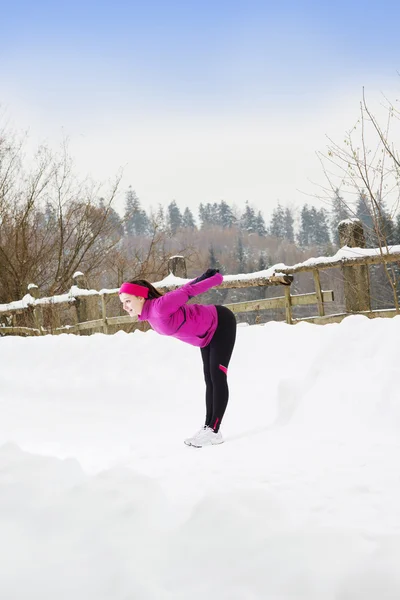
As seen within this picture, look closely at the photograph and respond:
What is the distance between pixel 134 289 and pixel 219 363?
879mm

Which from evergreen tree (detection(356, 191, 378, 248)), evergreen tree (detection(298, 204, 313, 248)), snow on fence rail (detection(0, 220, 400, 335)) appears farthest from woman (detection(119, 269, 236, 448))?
evergreen tree (detection(298, 204, 313, 248))

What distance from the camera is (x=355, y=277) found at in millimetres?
7523

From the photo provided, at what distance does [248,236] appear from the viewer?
96562 millimetres

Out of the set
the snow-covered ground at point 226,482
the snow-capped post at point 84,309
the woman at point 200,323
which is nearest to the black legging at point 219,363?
the woman at point 200,323

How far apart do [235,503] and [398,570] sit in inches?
28.6

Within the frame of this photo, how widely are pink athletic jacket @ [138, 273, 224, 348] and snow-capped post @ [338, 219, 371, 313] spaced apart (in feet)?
12.7

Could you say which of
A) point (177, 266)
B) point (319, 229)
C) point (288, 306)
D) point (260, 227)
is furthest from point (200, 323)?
point (260, 227)

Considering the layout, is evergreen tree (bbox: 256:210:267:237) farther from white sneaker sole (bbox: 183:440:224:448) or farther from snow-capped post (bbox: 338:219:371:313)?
white sneaker sole (bbox: 183:440:224:448)

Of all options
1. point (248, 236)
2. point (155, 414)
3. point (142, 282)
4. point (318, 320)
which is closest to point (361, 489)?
point (142, 282)

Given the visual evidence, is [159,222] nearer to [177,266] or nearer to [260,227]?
[177,266]

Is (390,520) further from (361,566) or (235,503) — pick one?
(235,503)

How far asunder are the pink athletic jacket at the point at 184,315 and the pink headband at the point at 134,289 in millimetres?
78

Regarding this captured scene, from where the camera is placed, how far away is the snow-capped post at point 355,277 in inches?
295

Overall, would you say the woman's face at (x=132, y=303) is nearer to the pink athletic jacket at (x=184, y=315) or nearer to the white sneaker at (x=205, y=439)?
the pink athletic jacket at (x=184, y=315)
